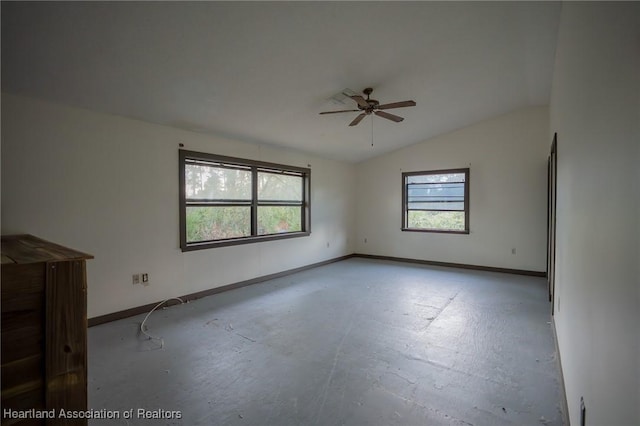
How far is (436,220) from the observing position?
673cm

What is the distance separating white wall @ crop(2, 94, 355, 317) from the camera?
9.57 ft

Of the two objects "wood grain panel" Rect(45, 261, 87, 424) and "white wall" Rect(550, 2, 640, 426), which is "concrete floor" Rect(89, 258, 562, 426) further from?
"wood grain panel" Rect(45, 261, 87, 424)

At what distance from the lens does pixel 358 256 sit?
780cm

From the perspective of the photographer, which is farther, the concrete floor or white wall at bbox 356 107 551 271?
white wall at bbox 356 107 551 271

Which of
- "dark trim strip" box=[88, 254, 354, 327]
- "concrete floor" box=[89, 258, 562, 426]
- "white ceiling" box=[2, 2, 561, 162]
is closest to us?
"concrete floor" box=[89, 258, 562, 426]

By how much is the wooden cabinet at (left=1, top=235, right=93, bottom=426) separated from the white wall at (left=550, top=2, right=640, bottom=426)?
5.32 ft

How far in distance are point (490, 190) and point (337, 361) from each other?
5027 mm

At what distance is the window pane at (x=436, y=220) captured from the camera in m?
6.47

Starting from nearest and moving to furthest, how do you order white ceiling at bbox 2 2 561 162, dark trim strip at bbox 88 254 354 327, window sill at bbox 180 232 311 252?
white ceiling at bbox 2 2 561 162 < dark trim strip at bbox 88 254 354 327 < window sill at bbox 180 232 311 252

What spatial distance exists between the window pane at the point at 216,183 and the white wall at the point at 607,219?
4.23 meters

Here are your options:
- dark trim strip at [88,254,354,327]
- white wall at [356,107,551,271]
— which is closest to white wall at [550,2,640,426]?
dark trim strip at [88,254,354,327]

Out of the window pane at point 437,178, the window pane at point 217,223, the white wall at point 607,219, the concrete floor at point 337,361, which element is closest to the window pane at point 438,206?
the window pane at point 437,178

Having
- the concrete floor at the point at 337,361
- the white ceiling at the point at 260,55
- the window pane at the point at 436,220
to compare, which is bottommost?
the concrete floor at the point at 337,361

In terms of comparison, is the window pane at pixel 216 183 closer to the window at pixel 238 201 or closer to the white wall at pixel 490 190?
the window at pixel 238 201
